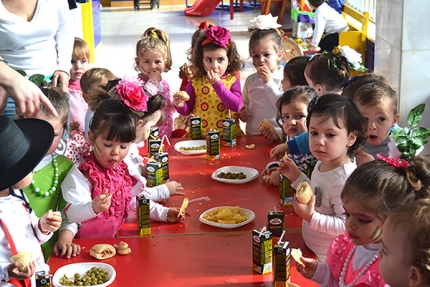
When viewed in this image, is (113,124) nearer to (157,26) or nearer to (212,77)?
(212,77)

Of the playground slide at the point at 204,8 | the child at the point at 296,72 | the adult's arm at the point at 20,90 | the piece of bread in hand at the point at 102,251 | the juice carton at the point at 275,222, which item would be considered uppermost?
the adult's arm at the point at 20,90

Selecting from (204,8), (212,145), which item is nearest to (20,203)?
(212,145)

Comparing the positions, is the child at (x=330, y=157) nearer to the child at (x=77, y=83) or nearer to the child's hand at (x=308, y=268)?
the child's hand at (x=308, y=268)

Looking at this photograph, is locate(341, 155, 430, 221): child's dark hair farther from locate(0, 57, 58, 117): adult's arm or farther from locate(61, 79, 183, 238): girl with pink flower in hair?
locate(0, 57, 58, 117): adult's arm

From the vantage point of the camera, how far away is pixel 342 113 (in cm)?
283

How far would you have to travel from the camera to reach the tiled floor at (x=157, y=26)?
11289 mm

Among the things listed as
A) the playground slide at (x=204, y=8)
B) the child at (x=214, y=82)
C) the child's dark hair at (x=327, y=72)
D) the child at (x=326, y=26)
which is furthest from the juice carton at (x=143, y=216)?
the playground slide at (x=204, y=8)

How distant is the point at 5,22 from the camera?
3.57 m

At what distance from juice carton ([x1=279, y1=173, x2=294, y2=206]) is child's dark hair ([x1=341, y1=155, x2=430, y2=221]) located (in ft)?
3.26

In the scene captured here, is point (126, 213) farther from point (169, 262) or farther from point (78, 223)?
point (169, 262)

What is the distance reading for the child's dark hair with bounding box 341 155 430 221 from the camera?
83.0 inches

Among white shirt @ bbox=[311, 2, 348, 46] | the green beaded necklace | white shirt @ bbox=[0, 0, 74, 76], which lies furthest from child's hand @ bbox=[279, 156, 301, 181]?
white shirt @ bbox=[311, 2, 348, 46]

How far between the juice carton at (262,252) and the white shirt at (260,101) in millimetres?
2360

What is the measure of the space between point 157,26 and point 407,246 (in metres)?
14.9
